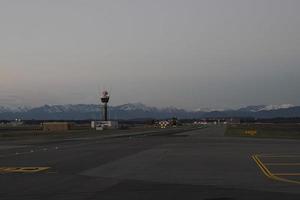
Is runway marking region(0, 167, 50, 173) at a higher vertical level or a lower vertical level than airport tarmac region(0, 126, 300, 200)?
higher

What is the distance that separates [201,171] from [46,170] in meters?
6.24

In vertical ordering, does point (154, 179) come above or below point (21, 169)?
below

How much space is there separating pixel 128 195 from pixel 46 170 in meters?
9.14

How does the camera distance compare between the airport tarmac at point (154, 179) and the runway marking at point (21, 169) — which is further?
the runway marking at point (21, 169)

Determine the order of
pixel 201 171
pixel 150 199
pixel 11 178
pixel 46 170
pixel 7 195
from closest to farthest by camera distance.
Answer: pixel 150 199 < pixel 7 195 < pixel 11 178 < pixel 201 171 < pixel 46 170

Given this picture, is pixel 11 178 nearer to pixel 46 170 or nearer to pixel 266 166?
pixel 46 170

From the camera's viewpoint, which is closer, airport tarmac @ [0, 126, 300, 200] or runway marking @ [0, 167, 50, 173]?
airport tarmac @ [0, 126, 300, 200]

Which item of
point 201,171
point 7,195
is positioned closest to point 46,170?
point 201,171

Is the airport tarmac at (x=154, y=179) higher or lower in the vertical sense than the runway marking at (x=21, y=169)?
lower

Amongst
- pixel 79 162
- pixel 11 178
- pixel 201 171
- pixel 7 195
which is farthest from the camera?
pixel 79 162

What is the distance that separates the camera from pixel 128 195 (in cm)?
1569

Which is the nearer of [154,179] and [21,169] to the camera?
[154,179]

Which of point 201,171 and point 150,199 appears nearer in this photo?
point 150,199

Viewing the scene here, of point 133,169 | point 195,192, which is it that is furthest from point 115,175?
point 195,192
